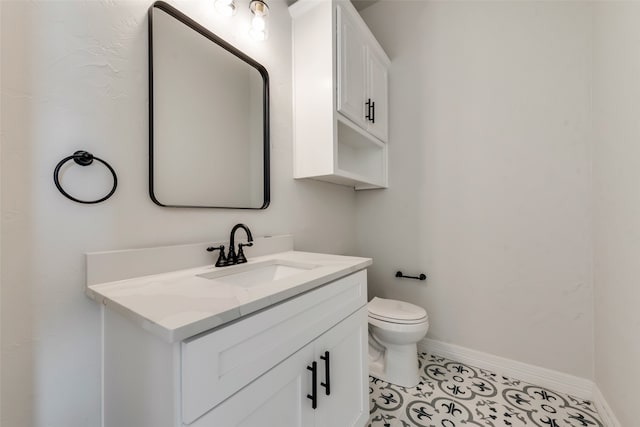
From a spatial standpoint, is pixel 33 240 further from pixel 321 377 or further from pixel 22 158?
pixel 321 377

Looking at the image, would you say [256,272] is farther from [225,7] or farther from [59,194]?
[225,7]

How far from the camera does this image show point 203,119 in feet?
3.69

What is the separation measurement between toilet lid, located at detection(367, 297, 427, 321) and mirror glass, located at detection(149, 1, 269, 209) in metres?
0.98

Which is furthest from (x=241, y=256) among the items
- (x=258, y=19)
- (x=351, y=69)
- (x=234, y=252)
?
(x=351, y=69)

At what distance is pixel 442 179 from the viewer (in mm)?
1857

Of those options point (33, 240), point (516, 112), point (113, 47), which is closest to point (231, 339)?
point (33, 240)

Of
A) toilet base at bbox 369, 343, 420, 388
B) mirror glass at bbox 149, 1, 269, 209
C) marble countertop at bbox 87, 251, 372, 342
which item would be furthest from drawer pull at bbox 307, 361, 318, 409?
toilet base at bbox 369, 343, 420, 388

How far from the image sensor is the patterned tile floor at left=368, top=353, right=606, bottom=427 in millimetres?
1271

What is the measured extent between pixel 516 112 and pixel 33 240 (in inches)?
91.2

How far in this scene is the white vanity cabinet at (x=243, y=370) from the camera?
528mm

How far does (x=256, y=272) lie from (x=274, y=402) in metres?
0.53

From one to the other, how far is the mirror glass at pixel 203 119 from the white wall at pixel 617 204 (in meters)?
1.58

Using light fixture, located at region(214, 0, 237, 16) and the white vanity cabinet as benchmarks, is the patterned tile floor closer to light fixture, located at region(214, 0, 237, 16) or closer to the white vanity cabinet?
the white vanity cabinet

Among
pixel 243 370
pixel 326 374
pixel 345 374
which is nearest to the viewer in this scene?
pixel 243 370
